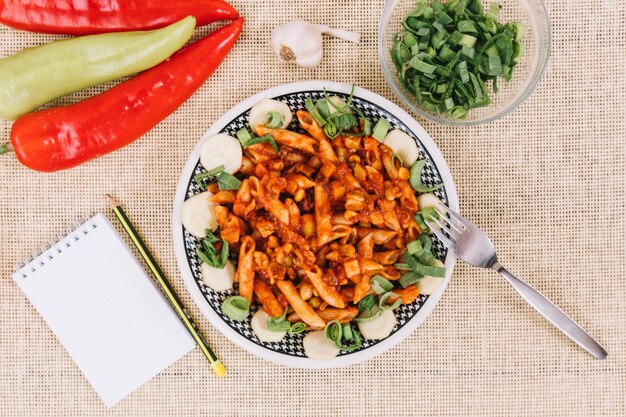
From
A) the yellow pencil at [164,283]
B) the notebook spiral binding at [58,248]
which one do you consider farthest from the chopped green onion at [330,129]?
the notebook spiral binding at [58,248]

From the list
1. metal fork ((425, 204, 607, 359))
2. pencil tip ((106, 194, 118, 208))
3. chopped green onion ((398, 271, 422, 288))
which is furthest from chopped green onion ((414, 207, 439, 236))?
pencil tip ((106, 194, 118, 208))

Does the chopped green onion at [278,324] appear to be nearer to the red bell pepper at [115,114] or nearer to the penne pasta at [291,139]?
the penne pasta at [291,139]

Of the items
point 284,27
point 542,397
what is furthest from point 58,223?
point 542,397

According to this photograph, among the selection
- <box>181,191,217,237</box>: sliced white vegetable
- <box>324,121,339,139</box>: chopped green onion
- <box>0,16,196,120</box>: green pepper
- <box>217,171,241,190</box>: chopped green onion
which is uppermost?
<box>0,16,196,120</box>: green pepper

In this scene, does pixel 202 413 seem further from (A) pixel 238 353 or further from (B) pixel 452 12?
(B) pixel 452 12

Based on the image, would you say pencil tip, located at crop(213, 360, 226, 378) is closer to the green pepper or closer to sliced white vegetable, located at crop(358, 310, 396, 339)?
sliced white vegetable, located at crop(358, 310, 396, 339)
